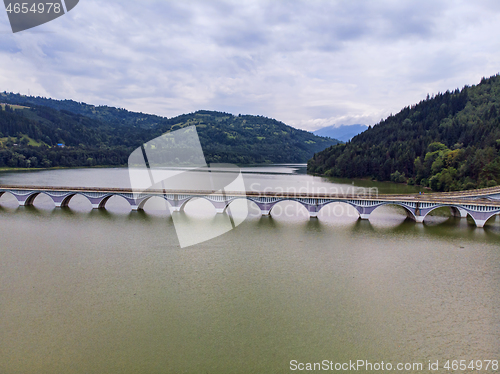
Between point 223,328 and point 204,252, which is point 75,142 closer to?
point 204,252

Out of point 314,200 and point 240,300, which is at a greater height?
point 314,200

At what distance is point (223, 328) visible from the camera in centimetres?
1666

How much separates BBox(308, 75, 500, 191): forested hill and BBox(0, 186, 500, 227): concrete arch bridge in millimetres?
19453

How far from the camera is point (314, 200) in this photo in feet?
138

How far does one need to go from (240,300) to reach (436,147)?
292ft

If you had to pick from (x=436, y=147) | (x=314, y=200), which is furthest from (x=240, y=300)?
(x=436, y=147)

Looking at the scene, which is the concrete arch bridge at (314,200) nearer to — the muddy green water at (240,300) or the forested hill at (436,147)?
the muddy green water at (240,300)

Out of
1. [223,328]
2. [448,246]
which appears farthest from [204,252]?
[448,246]

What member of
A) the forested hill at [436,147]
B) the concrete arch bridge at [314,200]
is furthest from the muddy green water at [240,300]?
the forested hill at [436,147]

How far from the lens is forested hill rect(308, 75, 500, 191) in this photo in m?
64.0

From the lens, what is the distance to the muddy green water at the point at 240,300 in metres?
14.8

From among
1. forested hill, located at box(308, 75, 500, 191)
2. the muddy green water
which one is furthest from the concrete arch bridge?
forested hill, located at box(308, 75, 500, 191)

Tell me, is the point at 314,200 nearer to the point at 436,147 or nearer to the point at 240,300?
the point at 240,300

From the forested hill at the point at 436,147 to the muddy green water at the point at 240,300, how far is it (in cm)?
3450
